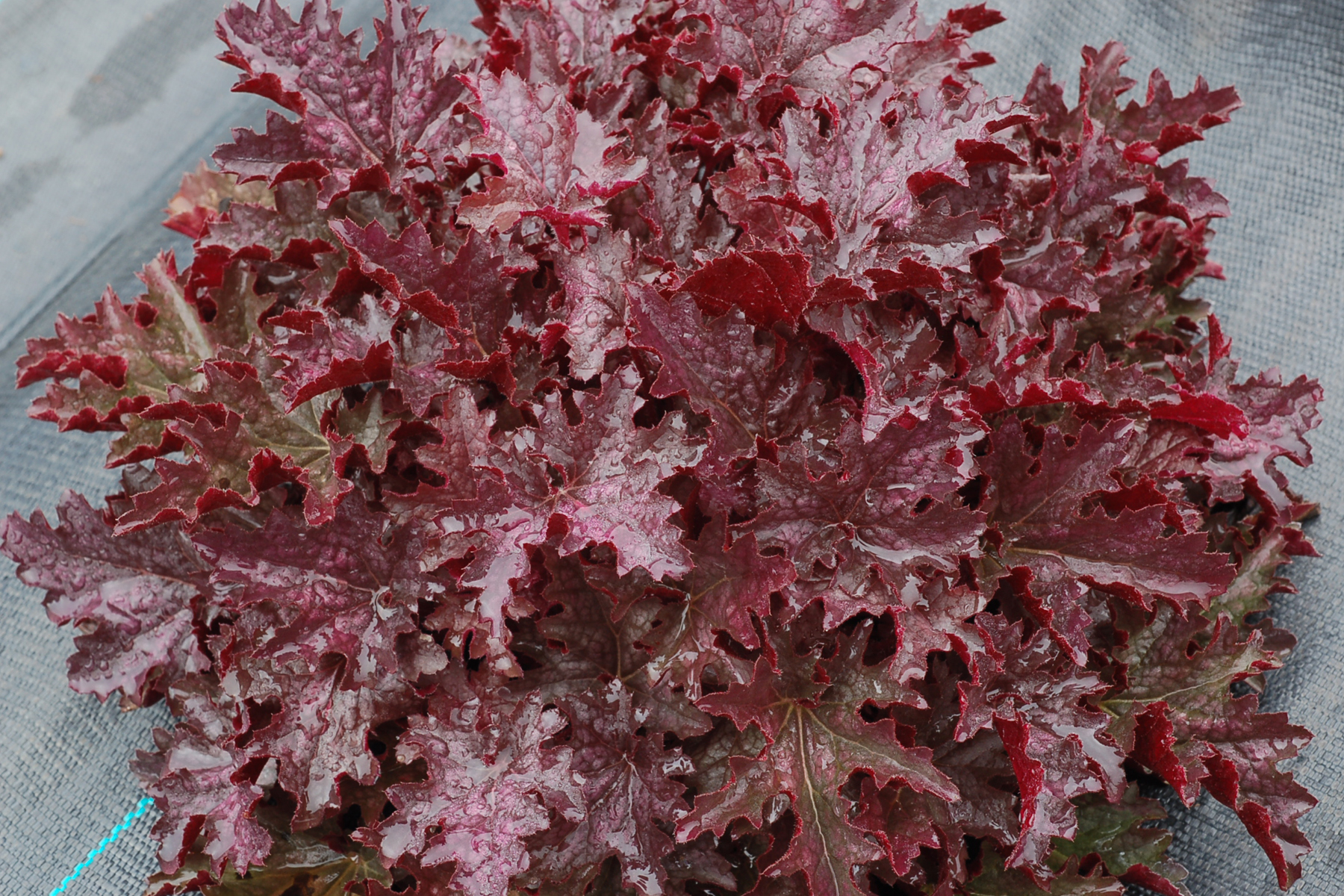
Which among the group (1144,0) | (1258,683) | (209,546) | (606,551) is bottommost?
(1258,683)

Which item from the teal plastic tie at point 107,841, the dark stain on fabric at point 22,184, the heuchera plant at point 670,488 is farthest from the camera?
the dark stain on fabric at point 22,184

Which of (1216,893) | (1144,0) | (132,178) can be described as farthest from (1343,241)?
(132,178)

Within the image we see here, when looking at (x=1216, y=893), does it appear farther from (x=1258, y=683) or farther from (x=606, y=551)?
(x=606, y=551)

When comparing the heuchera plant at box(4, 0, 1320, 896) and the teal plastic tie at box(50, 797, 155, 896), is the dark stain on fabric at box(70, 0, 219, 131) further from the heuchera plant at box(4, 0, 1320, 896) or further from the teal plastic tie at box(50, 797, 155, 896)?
the teal plastic tie at box(50, 797, 155, 896)

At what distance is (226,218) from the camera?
3.62ft

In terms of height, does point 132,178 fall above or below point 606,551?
below

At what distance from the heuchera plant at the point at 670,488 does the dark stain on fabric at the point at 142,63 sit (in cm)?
187

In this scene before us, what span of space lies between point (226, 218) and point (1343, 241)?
1.39 meters

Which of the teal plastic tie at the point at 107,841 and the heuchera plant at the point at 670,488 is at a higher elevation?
the heuchera plant at the point at 670,488

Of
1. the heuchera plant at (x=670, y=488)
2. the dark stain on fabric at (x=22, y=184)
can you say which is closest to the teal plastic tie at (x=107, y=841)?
the heuchera plant at (x=670, y=488)

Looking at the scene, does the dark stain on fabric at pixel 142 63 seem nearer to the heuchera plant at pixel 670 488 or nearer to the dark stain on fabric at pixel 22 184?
the dark stain on fabric at pixel 22 184

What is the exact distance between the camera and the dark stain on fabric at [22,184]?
2613 mm

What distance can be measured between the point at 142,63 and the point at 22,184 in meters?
0.40

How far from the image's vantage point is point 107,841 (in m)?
1.16
